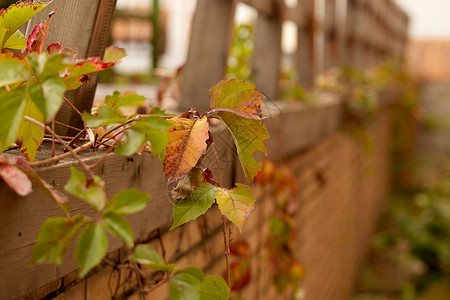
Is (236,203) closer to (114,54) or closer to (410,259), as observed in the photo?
(114,54)

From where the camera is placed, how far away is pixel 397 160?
1084cm

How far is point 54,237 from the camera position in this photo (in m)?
0.61

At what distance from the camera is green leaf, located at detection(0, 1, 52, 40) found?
0.75 metres

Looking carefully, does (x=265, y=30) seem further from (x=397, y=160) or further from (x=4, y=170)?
(x=397, y=160)

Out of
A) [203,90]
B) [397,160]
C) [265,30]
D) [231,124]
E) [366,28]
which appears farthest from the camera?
[397,160]

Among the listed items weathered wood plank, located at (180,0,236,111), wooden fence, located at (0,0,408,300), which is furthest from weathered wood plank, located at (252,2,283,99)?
weathered wood plank, located at (180,0,236,111)

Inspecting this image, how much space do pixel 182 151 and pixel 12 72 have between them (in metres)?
0.31

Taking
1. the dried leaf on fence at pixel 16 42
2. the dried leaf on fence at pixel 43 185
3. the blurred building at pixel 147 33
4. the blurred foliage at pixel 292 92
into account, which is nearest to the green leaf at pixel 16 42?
the dried leaf on fence at pixel 16 42

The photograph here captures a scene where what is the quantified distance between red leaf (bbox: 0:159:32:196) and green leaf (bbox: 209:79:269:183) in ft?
1.10

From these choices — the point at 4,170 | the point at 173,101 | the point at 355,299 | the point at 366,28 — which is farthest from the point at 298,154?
the point at 366,28

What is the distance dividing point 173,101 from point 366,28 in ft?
17.3

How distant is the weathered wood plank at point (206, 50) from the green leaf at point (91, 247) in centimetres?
119

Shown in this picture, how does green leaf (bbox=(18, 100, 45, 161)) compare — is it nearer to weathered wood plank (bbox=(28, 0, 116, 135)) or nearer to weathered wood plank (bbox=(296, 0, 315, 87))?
weathered wood plank (bbox=(28, 0, 116, 135))

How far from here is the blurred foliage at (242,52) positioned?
2936 mm
